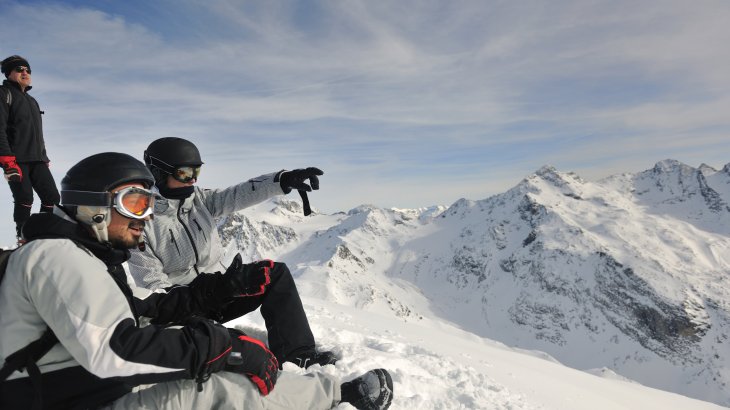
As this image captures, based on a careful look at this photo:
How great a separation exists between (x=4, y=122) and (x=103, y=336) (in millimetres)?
7064

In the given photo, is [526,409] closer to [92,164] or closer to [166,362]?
[166,362]

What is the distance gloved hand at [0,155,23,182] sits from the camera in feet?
24.7

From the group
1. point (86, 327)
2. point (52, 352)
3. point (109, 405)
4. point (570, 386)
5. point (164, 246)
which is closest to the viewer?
point (86, 327)

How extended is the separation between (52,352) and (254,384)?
144 centimetres

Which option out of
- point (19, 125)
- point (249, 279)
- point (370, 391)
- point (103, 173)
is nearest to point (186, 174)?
point (249, 279)

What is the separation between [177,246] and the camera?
606cm

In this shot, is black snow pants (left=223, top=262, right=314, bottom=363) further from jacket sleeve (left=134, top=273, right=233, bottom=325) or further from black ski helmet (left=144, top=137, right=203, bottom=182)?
black ski helmet (left=144, top=137, right=203, bottom=182)

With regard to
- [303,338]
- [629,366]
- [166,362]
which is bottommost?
[629,366]

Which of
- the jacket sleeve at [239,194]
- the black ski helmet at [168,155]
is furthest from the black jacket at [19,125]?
the jacket sleeve at [239,194]

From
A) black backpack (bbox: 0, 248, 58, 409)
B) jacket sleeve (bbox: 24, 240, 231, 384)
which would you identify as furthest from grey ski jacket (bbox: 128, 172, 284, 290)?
jacket sleeve (bbox: 24, 240, 231, 384)

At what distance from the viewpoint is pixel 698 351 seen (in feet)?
628

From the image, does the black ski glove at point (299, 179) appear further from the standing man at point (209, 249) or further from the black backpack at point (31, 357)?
the black backpack at point (31, 357)

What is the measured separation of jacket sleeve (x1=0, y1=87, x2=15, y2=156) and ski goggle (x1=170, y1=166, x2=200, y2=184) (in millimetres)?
3845

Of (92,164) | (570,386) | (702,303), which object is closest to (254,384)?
(92,164)
